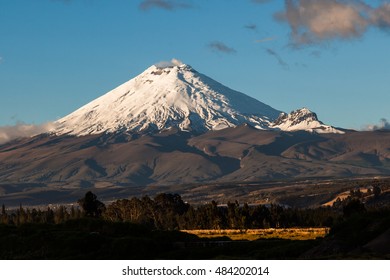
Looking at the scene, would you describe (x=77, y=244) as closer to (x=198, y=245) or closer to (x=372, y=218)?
(x=198, y=245)

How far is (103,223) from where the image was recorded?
143 metres

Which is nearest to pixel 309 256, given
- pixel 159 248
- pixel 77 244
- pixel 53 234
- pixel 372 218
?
pixel 372 218

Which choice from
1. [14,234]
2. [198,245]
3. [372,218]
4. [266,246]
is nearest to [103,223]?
[14,234]
